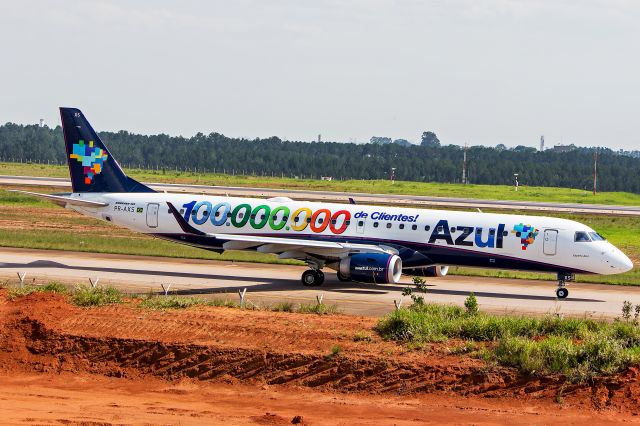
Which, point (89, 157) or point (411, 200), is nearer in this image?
point (89, 157)

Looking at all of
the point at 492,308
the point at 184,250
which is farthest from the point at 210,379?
the point at 184,250

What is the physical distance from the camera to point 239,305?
34969 millimetres

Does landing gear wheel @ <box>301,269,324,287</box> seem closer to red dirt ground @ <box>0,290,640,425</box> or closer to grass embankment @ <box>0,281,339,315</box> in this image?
grass embankment @ <box>0,281,339,315</box>

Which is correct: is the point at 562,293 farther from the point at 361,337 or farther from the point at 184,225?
the point at 184,225

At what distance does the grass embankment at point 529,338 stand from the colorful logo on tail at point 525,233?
11030mm

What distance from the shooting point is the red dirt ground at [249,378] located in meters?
24.2

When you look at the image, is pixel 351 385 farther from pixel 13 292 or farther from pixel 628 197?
pixel 628 197

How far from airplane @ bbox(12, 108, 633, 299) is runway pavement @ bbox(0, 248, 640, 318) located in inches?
47.6

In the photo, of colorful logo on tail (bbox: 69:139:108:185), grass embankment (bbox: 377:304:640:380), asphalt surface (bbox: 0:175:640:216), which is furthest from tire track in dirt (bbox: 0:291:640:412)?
asphalt surface (bbox: 0:175:640:216)

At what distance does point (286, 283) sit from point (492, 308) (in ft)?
33.3

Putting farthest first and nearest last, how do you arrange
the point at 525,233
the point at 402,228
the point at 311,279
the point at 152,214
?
1. the point at 152,214
2. the point at 402,228
3. the point at 311,279
4. the point at 525,233

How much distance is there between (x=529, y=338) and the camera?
2900cm

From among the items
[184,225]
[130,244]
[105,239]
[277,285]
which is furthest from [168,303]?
[105,239]

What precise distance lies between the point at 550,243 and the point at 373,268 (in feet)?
24.4
